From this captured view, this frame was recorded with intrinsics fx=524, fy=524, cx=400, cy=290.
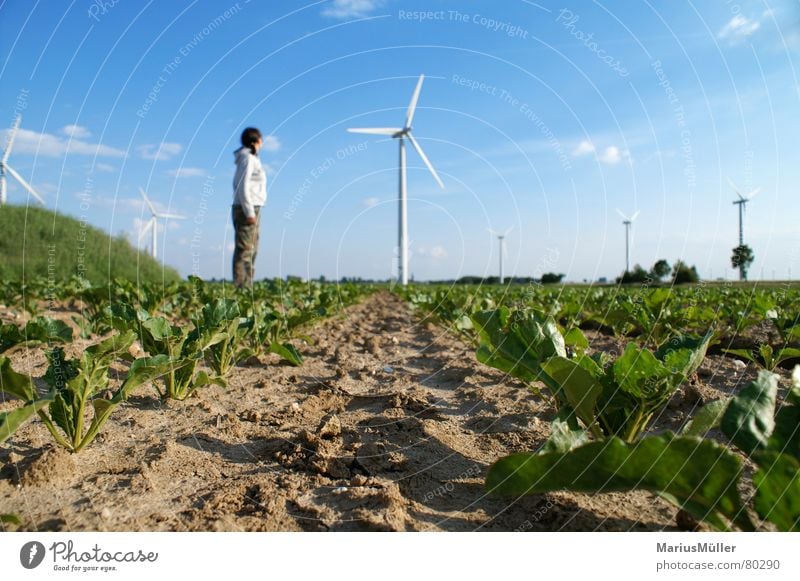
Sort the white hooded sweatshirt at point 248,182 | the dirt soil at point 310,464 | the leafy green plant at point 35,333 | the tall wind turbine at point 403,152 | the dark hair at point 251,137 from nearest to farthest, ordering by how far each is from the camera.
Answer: the dirt soil at point 310,464 → the leafy green plant at point 35,333 → the white hooded sweatshirt at point 248,182 → the dark hair at point 251,137 → the tall wind turbine at point 403,152

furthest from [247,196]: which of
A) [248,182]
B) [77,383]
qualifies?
[77,383]

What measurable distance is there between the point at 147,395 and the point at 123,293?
13.4ft

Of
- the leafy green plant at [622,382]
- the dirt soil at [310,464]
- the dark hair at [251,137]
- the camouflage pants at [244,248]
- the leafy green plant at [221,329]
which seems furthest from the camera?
the camouflage pants at [244,248]

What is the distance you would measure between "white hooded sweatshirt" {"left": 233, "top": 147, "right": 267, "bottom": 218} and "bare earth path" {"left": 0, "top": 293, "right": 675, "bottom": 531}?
6358 mm

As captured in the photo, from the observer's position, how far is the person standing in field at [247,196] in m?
9.49

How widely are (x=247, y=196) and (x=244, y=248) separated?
1.42 metres

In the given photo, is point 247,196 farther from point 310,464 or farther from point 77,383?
point 310,464

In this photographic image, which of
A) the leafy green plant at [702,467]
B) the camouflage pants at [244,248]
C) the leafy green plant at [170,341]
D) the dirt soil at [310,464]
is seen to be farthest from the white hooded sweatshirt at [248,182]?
the leafy green plant at [702,467]

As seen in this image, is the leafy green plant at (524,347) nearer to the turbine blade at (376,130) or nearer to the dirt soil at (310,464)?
the dirt soil at (310,464)

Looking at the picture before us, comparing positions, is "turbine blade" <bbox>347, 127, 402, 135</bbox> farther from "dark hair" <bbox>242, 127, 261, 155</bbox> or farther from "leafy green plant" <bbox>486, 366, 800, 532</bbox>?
"leafy green plant" <bbox>486, 366, 800, 532</bbox>

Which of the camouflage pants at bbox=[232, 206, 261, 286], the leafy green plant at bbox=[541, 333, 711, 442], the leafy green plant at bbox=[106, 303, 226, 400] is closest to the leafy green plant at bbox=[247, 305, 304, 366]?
the leafy green plant at bbox=[106, 303, 226, 400]

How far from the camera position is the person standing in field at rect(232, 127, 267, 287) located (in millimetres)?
9492
